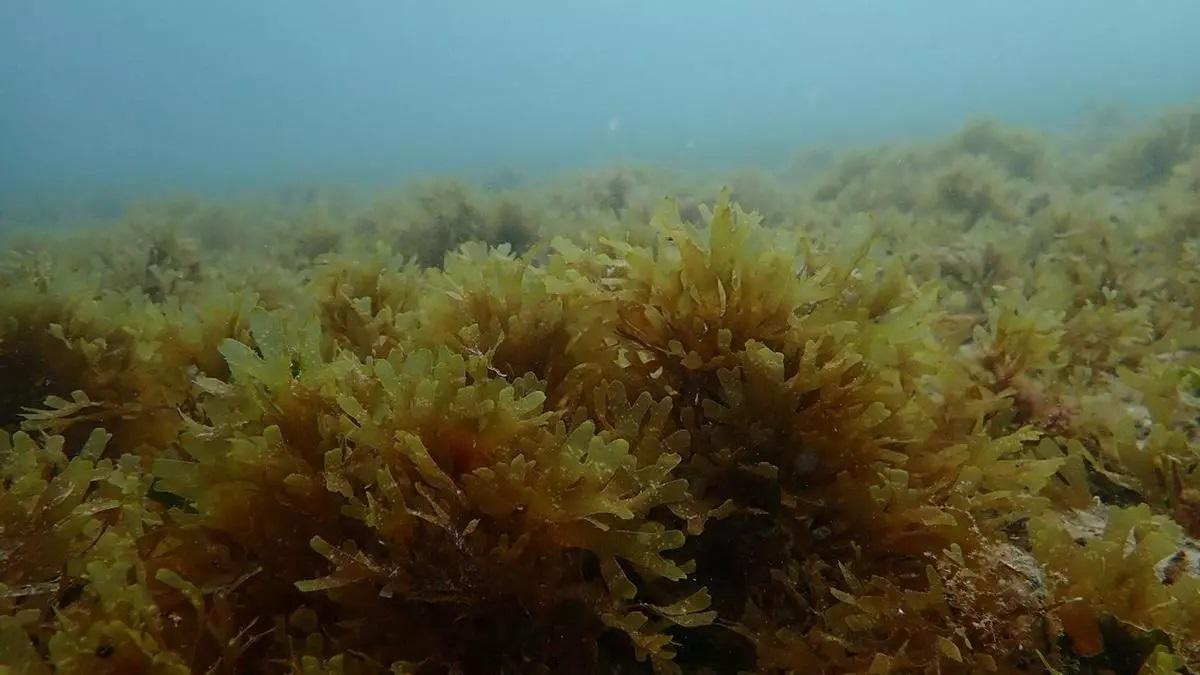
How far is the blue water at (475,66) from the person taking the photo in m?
59.6

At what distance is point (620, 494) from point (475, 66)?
118358 millimetres

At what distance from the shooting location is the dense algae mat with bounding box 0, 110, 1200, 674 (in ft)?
3.32

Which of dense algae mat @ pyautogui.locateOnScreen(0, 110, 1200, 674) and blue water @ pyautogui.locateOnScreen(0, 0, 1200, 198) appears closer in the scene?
dense algae mat @ pyautogui.locateOnScreen(0, 110, 1200, 674)

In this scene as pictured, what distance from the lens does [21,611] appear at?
107 centimetres

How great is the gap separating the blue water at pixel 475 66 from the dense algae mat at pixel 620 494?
44.7 m

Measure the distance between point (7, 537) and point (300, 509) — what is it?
54 cm

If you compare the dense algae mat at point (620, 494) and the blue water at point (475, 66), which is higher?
the blue water at point (475, 66)

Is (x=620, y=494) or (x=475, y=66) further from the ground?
(x=475, y=66)

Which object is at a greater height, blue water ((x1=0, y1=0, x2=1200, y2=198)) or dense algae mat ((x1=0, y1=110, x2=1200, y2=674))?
blue water ((x1=0, y1=0, x2=1200, y2=198))

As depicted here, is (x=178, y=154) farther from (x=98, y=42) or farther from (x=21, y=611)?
(x=21, y=611)

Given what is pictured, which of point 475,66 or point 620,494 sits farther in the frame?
point 475,66

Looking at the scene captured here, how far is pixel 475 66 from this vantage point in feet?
356

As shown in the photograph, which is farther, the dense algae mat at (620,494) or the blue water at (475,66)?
the blue water at (475,66)

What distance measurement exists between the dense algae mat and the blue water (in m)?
44.7
